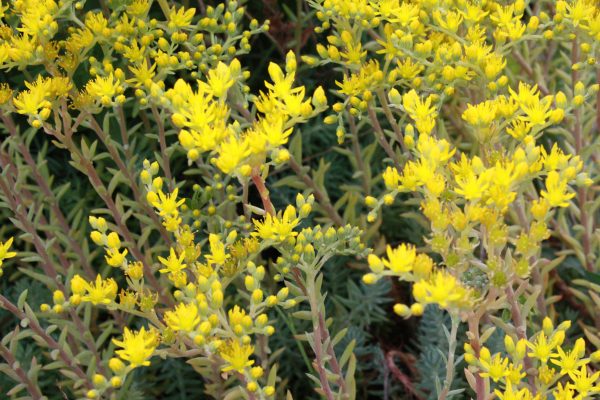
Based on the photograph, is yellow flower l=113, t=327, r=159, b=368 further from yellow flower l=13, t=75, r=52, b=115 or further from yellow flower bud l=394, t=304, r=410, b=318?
yellow flower l=13, t=75, r=52, b=115

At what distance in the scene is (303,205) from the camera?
1.32 m

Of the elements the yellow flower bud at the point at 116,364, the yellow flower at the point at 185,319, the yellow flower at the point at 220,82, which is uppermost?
the yellow flower at the point at 220,82

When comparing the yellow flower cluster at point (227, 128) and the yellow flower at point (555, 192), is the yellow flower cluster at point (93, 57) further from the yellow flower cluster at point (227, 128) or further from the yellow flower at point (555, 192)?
the yellow flower at point (555, 192)

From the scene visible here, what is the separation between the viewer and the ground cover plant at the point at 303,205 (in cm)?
119

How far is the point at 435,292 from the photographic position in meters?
1.06

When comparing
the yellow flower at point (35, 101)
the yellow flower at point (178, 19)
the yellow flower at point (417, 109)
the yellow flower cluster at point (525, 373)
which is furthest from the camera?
the yellow flower at point (178, 19)

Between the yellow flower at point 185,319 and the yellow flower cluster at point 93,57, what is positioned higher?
the yellow flower cluster at point 93,57

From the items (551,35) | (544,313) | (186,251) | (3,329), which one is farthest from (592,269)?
(3,329)

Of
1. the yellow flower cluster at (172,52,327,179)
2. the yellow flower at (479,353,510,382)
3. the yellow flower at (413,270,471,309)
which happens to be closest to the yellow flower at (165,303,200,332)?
the yellow flower cluster at (172,52,327,179)

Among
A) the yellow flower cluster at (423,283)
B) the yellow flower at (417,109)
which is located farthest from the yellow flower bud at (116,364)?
the yellow flower at (417,109)

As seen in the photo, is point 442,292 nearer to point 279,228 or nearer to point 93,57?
point 279,228

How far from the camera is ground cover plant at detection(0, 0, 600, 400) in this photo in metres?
1.19

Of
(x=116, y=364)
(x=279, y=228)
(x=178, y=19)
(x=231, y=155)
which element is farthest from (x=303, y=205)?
(x=178, y=19)

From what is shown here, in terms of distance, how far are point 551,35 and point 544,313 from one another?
68 centimetres
